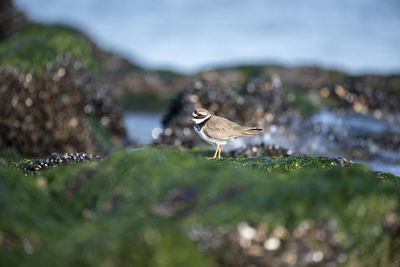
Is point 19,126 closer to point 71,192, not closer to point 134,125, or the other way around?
point 71,192

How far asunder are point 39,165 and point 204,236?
14.1ft

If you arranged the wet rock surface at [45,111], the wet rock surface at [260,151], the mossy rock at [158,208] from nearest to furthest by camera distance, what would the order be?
the mossy rock at [158,208] < the wet rock surface at [260,151] < the wet rock surface at [45,111]

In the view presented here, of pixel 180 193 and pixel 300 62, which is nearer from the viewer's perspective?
pixel 180 193

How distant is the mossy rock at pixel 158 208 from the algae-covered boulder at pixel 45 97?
7456mm

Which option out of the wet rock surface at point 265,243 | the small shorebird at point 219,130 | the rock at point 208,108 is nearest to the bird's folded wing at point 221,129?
the small shorebird at point 219,130

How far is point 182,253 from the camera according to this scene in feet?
11.3

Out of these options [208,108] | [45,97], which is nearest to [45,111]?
[45,97]

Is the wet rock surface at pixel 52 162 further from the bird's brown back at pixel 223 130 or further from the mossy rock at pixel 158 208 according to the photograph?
the bird's brown back at pixel 223 130

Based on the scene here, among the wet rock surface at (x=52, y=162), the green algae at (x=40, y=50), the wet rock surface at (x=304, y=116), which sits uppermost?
the green algae at (x=40, y=50)

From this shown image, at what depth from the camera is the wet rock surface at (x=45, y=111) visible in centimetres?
1166

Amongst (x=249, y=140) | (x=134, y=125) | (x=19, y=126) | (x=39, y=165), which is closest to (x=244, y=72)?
(x=134, y=125)

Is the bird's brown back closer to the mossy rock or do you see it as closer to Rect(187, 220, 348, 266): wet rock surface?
the mossy rock

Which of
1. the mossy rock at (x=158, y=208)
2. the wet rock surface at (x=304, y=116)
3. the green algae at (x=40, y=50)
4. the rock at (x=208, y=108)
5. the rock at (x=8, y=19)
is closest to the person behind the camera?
the mossy rock at (x=158, y=208)

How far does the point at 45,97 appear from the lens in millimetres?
12383
